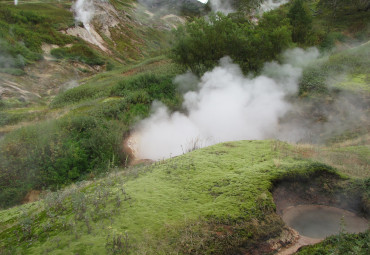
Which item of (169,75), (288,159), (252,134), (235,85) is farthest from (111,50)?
(288,159)

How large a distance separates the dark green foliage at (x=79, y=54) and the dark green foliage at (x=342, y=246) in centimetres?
2943

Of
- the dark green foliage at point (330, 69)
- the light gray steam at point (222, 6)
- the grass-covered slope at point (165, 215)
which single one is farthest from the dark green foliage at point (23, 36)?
the light gray steam at point (222, 6)

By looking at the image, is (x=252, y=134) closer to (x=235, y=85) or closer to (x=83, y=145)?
(x=235, y=85)

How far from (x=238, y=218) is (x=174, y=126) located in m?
8.25

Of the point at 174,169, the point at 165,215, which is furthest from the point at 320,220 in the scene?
the point at 174,169

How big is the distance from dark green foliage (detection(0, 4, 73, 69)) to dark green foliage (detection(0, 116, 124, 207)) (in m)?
14.0

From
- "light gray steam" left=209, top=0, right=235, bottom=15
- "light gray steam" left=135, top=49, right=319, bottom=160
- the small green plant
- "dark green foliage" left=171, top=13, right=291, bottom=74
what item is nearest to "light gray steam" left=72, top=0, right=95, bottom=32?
"light gray steam" left=209, top=0, right=235, bottom=15

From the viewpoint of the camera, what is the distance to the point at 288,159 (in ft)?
19.0

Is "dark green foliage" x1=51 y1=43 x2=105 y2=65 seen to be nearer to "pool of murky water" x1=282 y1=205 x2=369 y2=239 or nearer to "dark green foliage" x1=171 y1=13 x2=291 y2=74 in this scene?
"dark green foliage" x1=171 y1=13 x2=291 y2=74

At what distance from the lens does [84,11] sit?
38.0 m

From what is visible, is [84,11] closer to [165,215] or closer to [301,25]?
[301,25]

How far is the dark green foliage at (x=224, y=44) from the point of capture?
1496 centimetres

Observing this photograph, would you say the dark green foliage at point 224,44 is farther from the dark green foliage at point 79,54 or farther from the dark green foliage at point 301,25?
the dark green foliage at point 79,54

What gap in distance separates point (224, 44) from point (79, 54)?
67.1 ft
